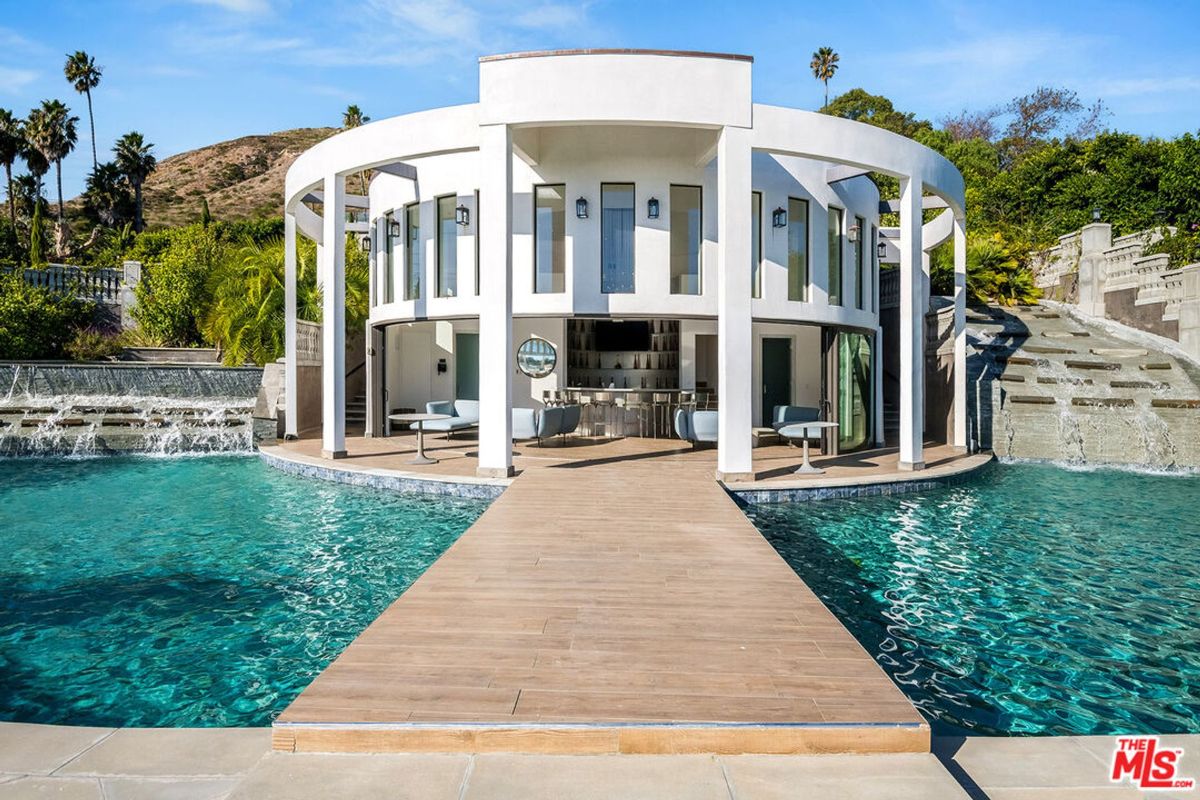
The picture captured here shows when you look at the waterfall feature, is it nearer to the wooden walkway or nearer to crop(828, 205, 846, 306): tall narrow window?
the wooden walkway

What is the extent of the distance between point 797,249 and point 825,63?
146 ft

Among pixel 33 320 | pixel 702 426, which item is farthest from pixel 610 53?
pixel 33 320

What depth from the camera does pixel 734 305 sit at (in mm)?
9602

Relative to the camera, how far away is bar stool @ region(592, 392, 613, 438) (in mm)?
14758

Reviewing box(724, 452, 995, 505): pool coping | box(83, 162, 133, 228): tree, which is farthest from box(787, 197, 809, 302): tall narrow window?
box(83, 162, 133, 228): tree

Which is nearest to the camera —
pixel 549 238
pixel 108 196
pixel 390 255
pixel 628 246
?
pixel 628 246

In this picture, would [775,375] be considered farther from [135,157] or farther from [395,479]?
[135,157]

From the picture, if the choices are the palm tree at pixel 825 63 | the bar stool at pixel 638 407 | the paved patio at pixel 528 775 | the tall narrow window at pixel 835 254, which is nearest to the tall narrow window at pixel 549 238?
the bar stool at pixel 638 407

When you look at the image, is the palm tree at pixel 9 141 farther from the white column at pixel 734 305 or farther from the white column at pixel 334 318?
the white column at pixel 734 305

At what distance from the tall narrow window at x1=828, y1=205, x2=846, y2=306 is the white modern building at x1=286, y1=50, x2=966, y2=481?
0.16 feet

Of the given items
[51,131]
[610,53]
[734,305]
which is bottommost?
[734,305]

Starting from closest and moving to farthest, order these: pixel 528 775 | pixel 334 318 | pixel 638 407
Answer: pixel 528 775 → pixel 334 318 → pixel 638 407

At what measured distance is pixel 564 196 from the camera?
12.8 metres

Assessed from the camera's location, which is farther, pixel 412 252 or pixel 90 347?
pixel 90 347
